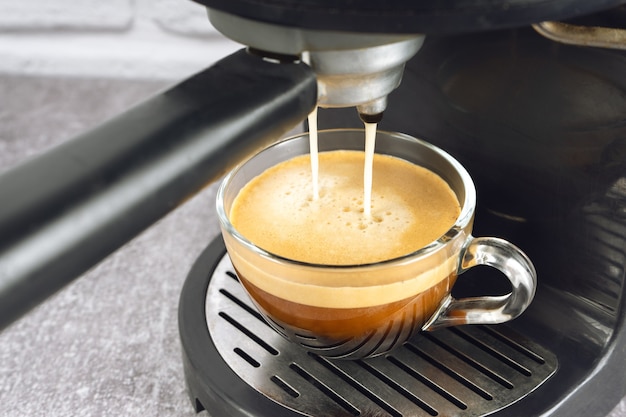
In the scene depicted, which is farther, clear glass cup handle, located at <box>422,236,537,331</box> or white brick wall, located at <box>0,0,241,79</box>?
white brick wall, located at <box>0,0,241,79</box>

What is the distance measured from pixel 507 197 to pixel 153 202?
247 mm

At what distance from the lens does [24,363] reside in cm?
49

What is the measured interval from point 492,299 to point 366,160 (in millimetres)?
102

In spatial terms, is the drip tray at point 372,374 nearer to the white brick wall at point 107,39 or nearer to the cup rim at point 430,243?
the cup rim at point 430,243

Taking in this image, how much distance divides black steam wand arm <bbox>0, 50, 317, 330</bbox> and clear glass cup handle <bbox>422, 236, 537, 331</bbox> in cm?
15

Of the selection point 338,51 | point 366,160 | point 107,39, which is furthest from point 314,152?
point 107,39

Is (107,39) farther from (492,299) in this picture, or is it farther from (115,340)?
(492,299)

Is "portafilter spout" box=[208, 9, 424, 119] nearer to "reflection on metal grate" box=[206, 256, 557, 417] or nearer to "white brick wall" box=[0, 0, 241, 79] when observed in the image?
"reflection on metal grate" box=[206, 256, 557, 417]

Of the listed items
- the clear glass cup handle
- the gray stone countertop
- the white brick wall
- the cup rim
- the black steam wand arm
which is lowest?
the gray stone countertop

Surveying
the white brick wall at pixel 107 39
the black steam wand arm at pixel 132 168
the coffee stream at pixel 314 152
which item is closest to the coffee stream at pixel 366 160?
the coffee stream at pixel 314 152

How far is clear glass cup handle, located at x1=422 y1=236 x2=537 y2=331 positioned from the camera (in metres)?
0.39

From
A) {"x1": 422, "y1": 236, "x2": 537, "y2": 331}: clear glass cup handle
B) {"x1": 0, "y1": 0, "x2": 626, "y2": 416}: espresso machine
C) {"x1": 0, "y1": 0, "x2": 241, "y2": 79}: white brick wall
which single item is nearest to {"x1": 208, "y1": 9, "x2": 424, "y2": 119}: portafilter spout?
{"x1": 0, "y1": 0, "x2": 626, "y2": 416}: espresso machine

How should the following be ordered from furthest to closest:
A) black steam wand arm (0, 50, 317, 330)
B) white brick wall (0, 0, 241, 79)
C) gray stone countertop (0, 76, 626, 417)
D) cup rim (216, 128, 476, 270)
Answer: white brick wall (0, 0, 241, 79) → gray stone countertop (0, 76, 626, 417) → cup rim (216, 128, 476, 270) → black steam wand arm (0, 50, 317, 330)

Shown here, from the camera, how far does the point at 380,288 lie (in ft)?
1.21
